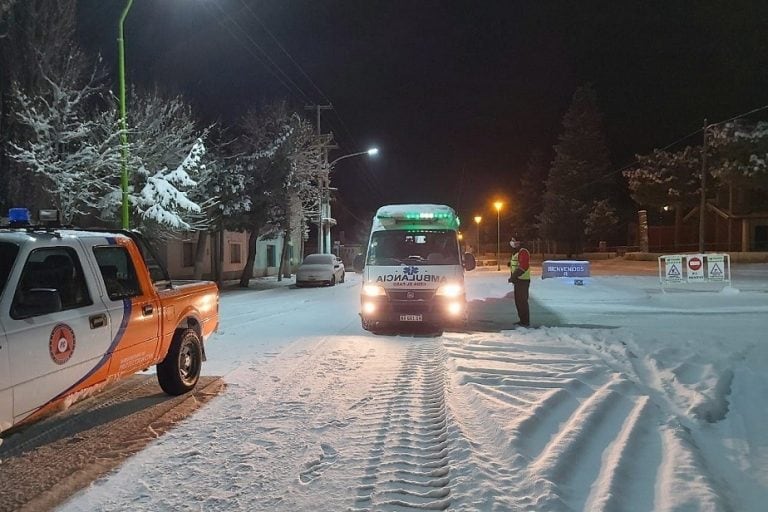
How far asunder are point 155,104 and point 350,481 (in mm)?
15692

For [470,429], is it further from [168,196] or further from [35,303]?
[168,196]

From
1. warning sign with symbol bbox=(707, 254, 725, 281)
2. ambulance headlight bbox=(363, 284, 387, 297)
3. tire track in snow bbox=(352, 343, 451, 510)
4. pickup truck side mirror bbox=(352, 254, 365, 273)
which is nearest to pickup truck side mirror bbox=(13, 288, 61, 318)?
tire track in snow bbox=(352, 343, 451, 510)

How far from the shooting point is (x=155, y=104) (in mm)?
17141

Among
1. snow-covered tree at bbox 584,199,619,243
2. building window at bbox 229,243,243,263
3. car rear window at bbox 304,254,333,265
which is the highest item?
snow-covered tree at bbox 584,199,619,243

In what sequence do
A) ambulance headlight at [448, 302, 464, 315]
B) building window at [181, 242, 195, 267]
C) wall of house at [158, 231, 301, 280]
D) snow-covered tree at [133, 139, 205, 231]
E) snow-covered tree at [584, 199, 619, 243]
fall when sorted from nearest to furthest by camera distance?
ambulance headlight at [448, 302, 464, 315] < snow-covered tree at [133, 139, 205, 231] < wall of house at [158, 231, 301, 280] < building window at [181, 242, 195, 267] < snow-covered tree at [584, 199, 619, 243]

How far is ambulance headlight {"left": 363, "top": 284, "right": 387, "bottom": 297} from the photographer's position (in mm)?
10977

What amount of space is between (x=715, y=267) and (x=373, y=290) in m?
14.4

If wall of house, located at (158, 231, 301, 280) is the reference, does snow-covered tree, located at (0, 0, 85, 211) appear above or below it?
above

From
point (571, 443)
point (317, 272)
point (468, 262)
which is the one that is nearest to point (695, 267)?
point (468, 262)

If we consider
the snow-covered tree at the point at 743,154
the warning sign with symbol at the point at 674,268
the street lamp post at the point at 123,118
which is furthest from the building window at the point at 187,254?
the snow-covered tree at the point at 743,154

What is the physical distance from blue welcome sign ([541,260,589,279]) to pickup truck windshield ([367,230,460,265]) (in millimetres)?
15246

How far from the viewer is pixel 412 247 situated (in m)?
11.7

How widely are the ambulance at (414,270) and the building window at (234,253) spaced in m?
24.8

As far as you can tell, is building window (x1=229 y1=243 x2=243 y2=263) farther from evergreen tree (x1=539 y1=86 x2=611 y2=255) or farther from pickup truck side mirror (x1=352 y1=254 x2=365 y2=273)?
evergreen tree (x1=539 y1=86 x2=611 y2=255)
